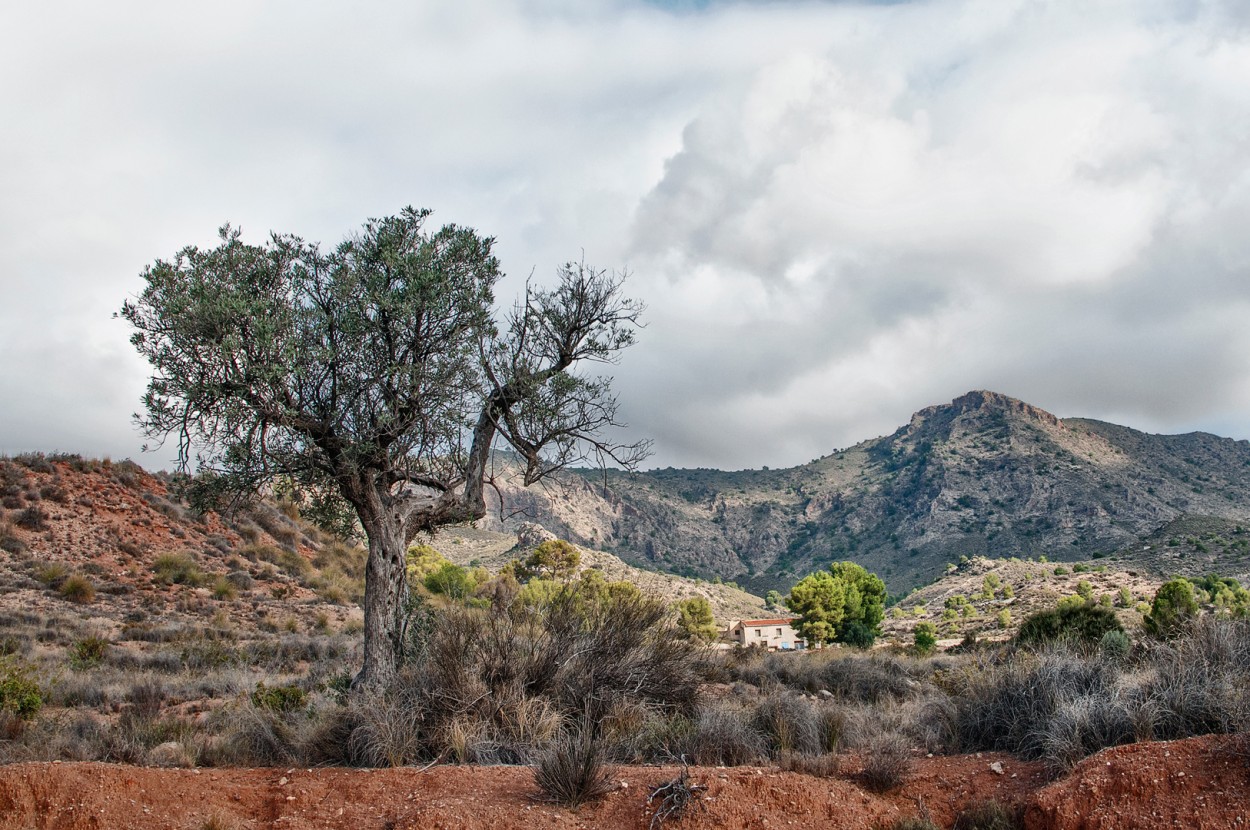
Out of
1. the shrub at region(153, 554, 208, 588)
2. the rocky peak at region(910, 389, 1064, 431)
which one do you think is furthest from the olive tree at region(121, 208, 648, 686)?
the rocky peak at region(910, 389, 1064, 431)


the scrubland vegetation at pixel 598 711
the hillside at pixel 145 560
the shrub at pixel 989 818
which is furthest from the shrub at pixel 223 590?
the shrub at pixel 989 818

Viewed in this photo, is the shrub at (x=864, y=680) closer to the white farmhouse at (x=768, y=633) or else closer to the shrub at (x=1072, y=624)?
the shrub at (x=1072, y=624)

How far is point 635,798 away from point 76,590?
24.5 meters

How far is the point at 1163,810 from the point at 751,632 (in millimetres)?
58509

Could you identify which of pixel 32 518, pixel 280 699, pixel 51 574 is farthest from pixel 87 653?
pixel 32 518

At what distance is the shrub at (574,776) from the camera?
7.07 metres

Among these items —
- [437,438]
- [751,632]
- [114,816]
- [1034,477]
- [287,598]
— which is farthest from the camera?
[1034,477]

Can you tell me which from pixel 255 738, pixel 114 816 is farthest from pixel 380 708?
pixel 114 816

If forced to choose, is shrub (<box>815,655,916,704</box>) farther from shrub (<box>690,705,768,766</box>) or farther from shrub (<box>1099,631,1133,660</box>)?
shrub (<box>690,705,768,766</box>)

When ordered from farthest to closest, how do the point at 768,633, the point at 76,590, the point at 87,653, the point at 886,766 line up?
1. the point at 768,633
2. the point at 76,590
3. the point at 87,653
4. the point at 886,766

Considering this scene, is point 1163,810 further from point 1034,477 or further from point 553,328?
point 1034,477

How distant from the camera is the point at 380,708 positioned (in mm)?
9445

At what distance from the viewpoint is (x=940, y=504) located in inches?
4505

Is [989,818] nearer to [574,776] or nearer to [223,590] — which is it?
[574,776]
